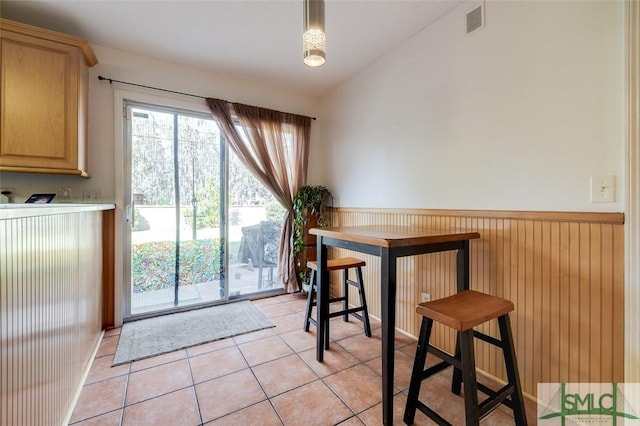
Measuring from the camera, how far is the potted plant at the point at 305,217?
3309 mm

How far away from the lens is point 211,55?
263cm

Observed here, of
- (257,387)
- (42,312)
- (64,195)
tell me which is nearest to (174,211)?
(64,195)

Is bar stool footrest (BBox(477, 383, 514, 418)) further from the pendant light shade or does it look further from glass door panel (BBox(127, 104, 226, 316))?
glass door panel (BBox(127, 104, 226, 316))

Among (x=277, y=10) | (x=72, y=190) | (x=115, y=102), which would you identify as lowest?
(x=72, y=190)

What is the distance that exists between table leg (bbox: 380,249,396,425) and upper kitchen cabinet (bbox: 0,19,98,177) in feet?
8.07

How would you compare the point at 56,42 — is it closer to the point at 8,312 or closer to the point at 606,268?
the point at 8,312

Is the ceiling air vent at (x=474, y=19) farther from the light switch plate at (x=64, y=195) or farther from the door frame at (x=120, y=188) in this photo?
the light switch plate at (x=64, y=195)

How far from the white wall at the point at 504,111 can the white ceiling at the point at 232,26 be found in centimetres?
28

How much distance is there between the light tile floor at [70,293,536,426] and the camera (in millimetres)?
1452

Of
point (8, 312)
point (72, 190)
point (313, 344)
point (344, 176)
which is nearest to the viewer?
point (8, 312)

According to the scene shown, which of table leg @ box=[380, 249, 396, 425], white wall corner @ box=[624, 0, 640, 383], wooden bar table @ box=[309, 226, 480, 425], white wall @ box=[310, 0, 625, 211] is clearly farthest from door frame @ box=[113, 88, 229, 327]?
white wall corner @ box=[624, 0, 640, 383]

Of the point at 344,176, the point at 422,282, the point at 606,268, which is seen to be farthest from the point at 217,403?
the point at 344,176

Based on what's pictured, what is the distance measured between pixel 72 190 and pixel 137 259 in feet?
2.71

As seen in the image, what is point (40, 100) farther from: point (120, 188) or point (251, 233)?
point (251, 233)
